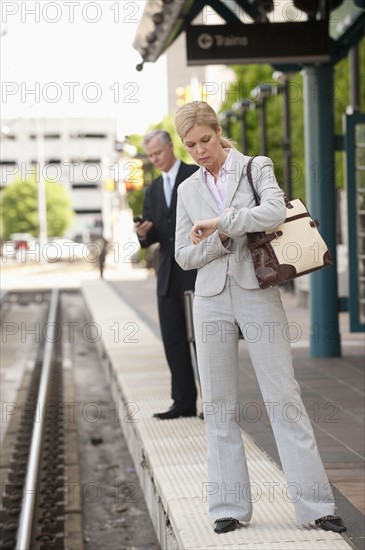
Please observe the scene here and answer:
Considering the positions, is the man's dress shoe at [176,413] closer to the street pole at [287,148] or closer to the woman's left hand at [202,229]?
the woman's left hand at [202,229]

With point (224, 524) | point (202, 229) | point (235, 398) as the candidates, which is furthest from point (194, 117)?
point (224, 524)

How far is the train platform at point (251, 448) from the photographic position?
16.7ft

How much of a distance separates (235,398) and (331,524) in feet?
2.18

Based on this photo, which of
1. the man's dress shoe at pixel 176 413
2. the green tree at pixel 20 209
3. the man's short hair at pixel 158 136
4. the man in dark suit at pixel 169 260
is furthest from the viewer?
the green tree at pixel 20 209

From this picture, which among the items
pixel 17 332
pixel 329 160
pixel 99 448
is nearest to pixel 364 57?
pixel 17 332

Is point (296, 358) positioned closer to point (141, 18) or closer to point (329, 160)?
point (329, 160)

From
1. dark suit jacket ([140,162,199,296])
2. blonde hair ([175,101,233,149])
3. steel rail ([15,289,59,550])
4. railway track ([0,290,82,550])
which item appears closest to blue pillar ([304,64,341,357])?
railway track ([0,290,82,550])

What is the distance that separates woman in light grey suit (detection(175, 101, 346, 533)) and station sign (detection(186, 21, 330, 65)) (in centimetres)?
578

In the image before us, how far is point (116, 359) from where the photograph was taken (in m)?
12.8

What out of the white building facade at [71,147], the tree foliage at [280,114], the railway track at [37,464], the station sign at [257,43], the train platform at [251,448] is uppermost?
the white building facade at [71,147]

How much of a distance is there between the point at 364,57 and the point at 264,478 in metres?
28.8

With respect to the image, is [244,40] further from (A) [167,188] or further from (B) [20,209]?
(B) [20,209]

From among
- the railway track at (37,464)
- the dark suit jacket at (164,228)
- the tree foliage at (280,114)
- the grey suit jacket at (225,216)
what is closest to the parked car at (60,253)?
the tree foliage at (280,114)

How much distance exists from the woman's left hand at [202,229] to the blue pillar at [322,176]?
7.16 metres
